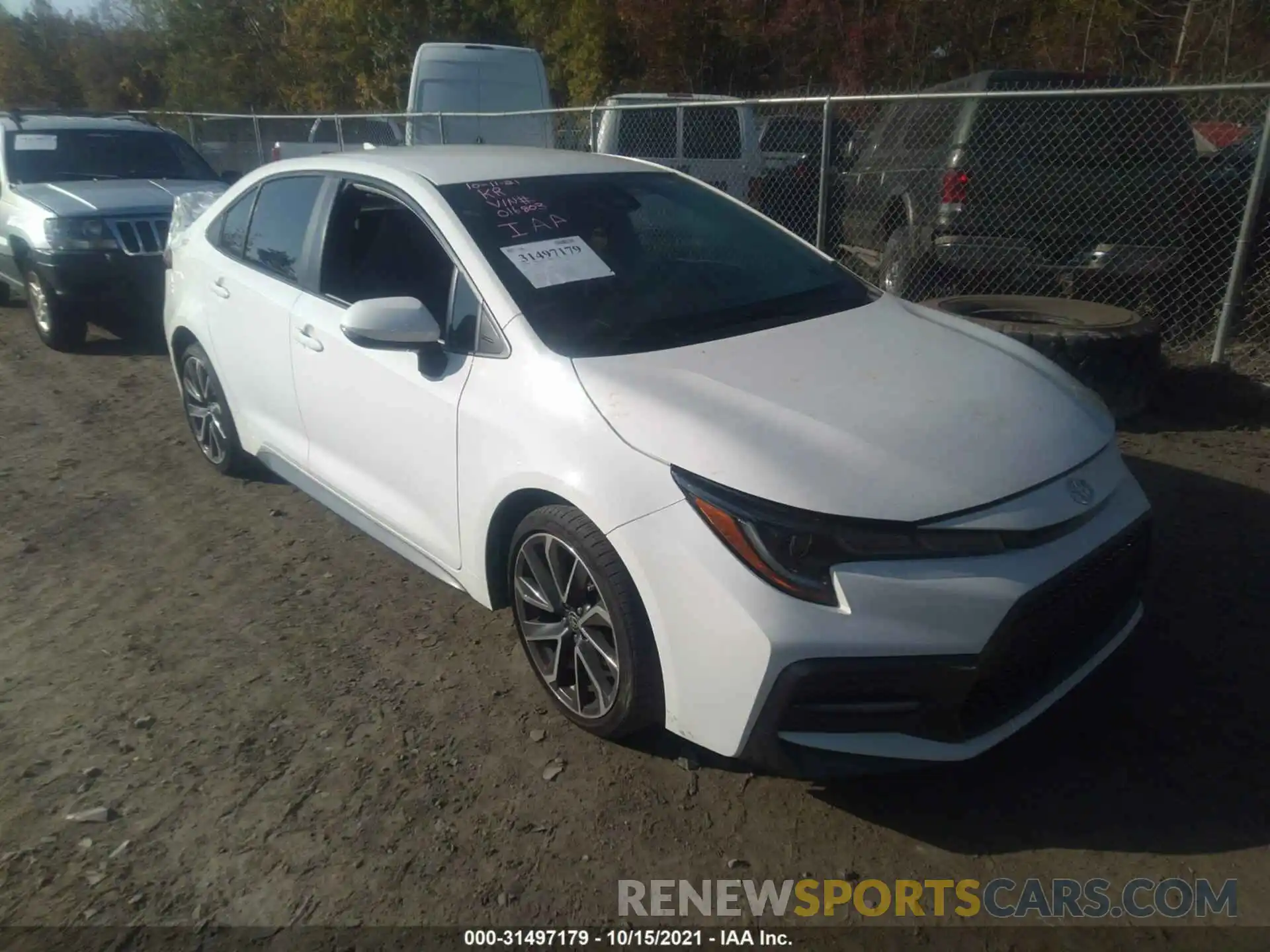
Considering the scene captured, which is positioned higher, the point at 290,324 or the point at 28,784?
the point at 290,324

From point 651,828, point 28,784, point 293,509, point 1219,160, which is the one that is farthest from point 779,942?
point 1219,160

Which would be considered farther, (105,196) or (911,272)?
(105,196)

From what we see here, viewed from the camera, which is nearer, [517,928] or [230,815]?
[517,928]

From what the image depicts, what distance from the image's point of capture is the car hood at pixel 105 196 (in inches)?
298

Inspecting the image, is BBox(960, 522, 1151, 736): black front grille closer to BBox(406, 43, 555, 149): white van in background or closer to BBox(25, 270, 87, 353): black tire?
BBox(25, 270, 87, 353): black tire

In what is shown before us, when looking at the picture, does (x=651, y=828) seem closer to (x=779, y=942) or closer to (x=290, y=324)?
(x=779, y=942)

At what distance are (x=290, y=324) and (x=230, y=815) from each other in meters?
2.04

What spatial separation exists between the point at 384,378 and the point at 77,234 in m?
5.46

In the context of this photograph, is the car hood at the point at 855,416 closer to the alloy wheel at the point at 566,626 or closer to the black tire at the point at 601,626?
the black tire at the point at 601,626

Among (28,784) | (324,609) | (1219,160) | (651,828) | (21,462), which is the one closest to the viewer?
(651,828)

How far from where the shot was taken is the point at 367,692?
11.0ft

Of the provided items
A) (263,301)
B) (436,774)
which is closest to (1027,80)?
(263,301)

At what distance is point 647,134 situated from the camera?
9.63m

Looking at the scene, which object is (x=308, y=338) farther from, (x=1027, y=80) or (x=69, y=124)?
(x=69, y=124)
